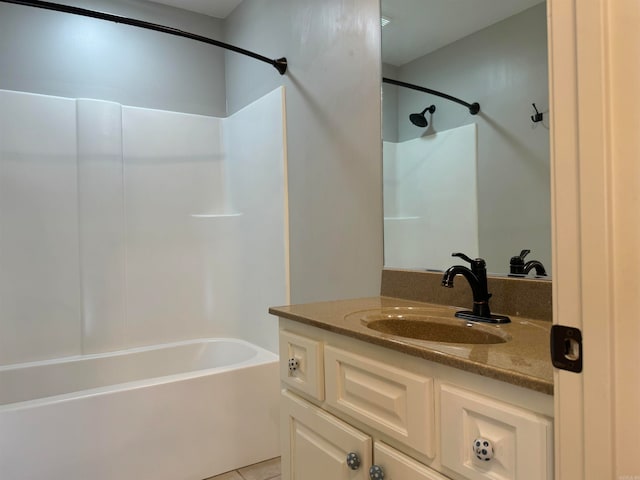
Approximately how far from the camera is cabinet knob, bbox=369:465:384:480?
3.23ft

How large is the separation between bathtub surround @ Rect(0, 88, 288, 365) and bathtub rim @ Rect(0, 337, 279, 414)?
6 centimetres


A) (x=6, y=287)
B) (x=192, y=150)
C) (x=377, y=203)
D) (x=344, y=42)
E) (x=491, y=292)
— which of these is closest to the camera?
(x=491, y=292)

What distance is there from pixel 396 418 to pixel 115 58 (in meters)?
2.89

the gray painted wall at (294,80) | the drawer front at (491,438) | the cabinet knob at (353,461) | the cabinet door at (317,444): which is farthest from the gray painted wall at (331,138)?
the drawer front at (491,438)

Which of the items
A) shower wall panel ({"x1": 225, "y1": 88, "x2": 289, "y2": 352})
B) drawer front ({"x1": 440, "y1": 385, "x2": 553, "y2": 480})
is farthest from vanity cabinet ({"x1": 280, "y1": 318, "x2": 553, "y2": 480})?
shower wall panel ({"x1": 225, "y1": 88, "x2": 289, "y2": 352})

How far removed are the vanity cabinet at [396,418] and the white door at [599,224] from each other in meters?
0.16

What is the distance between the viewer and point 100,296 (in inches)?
109

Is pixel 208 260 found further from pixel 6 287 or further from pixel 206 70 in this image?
pixel 206 70

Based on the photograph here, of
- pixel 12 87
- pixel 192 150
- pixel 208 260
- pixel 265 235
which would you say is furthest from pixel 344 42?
pixel 12 87

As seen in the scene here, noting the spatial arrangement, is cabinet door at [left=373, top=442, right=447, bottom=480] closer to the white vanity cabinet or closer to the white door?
the white vanity cabinet

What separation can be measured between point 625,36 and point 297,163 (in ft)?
6.36

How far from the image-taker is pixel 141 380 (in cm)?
238

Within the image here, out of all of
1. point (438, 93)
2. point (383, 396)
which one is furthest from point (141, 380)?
point (438, 93)

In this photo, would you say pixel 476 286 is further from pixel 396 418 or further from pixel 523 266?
pixel 396 418
